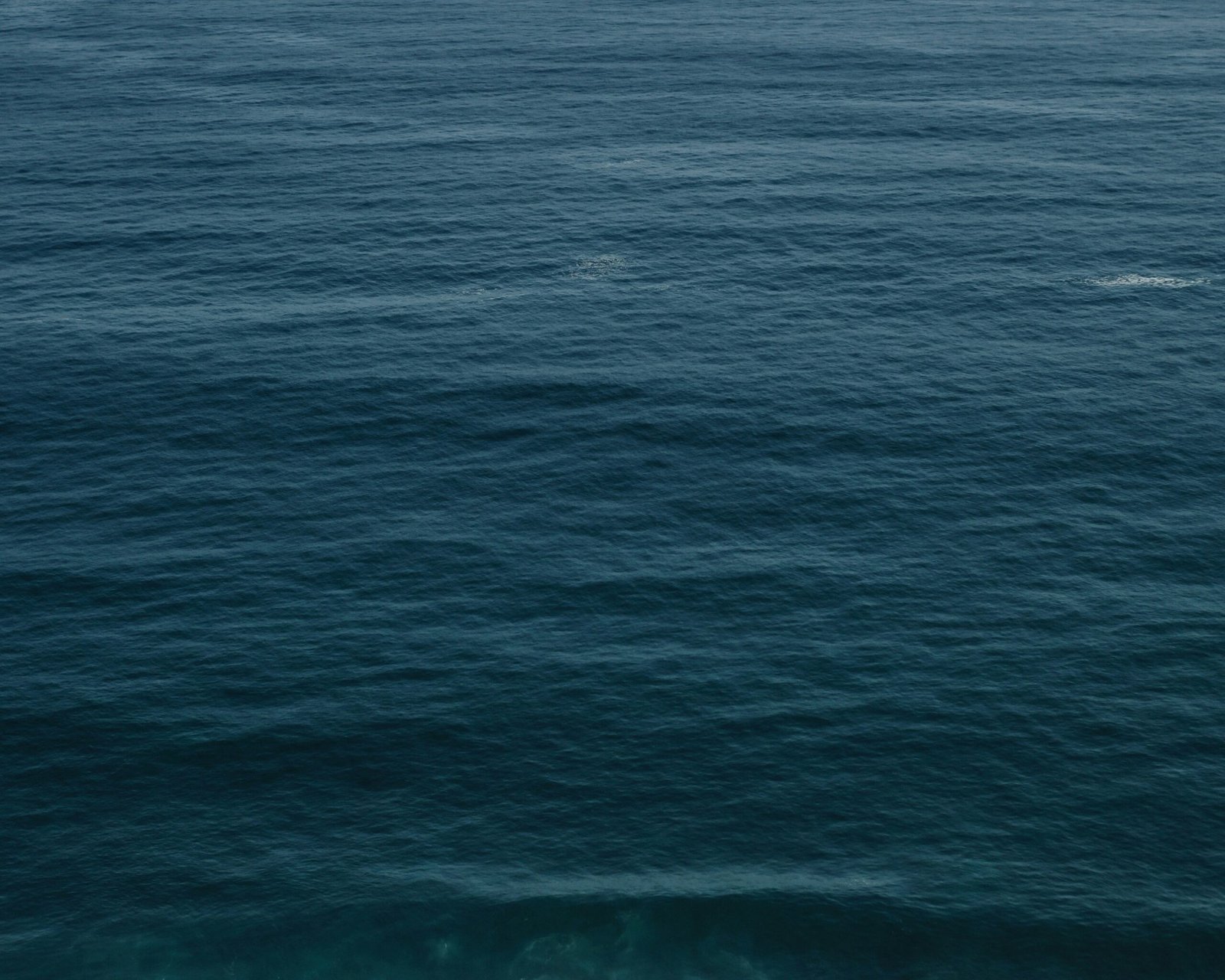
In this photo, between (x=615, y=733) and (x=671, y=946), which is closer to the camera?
(x=671, y=946)

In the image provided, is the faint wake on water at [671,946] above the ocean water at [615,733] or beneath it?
beneath

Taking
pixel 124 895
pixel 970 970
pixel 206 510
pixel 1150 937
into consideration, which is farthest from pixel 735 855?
pixel 206 510

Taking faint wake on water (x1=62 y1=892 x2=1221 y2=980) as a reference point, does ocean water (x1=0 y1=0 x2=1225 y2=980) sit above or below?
above

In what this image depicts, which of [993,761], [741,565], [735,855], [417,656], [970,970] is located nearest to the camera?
[970,970]

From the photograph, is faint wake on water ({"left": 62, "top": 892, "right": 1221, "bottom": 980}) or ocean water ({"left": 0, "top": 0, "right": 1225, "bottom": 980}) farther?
ocean water ({"left": 0, "top": 0, "right": 1225, "bottom": 980})

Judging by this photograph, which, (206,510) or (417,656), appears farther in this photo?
(206,510)

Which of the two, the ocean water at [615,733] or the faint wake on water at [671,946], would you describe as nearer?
the faint wake on water at [671,946]

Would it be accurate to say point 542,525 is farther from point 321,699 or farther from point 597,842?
point 597,842

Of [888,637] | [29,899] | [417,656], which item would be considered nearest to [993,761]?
[888,637]

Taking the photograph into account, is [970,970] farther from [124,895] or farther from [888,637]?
[124,895]

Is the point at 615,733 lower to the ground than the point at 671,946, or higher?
higher

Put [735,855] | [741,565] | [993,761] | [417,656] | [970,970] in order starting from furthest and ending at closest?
[741,565]
[417,656]
[993,761]
[735,855]
[970,970]
